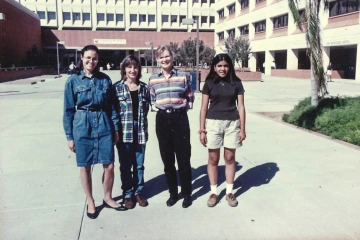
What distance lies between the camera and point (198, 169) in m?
5.41

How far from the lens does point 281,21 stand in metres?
39.2

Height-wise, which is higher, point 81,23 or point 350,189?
point 81,23

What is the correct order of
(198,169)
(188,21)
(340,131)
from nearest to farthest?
(198,169) < (340,131) < (188,21)

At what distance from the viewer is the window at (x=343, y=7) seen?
27.1m

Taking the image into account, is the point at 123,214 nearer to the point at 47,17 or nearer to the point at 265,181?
the point at 265,181

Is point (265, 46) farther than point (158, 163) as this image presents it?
Yes

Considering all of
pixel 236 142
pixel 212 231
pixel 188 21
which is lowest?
pixel 212 231

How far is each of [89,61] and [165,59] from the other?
0.79 m

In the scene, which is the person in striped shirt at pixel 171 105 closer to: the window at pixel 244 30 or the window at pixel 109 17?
the window at pixel 244 30

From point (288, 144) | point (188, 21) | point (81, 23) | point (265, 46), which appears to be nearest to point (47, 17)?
point (81, 23)

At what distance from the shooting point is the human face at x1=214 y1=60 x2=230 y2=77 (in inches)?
150

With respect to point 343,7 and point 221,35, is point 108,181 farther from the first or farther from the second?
point 221,35

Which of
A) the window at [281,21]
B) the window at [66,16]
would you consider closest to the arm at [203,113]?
the window at [281,21]

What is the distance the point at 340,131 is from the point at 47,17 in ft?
198
